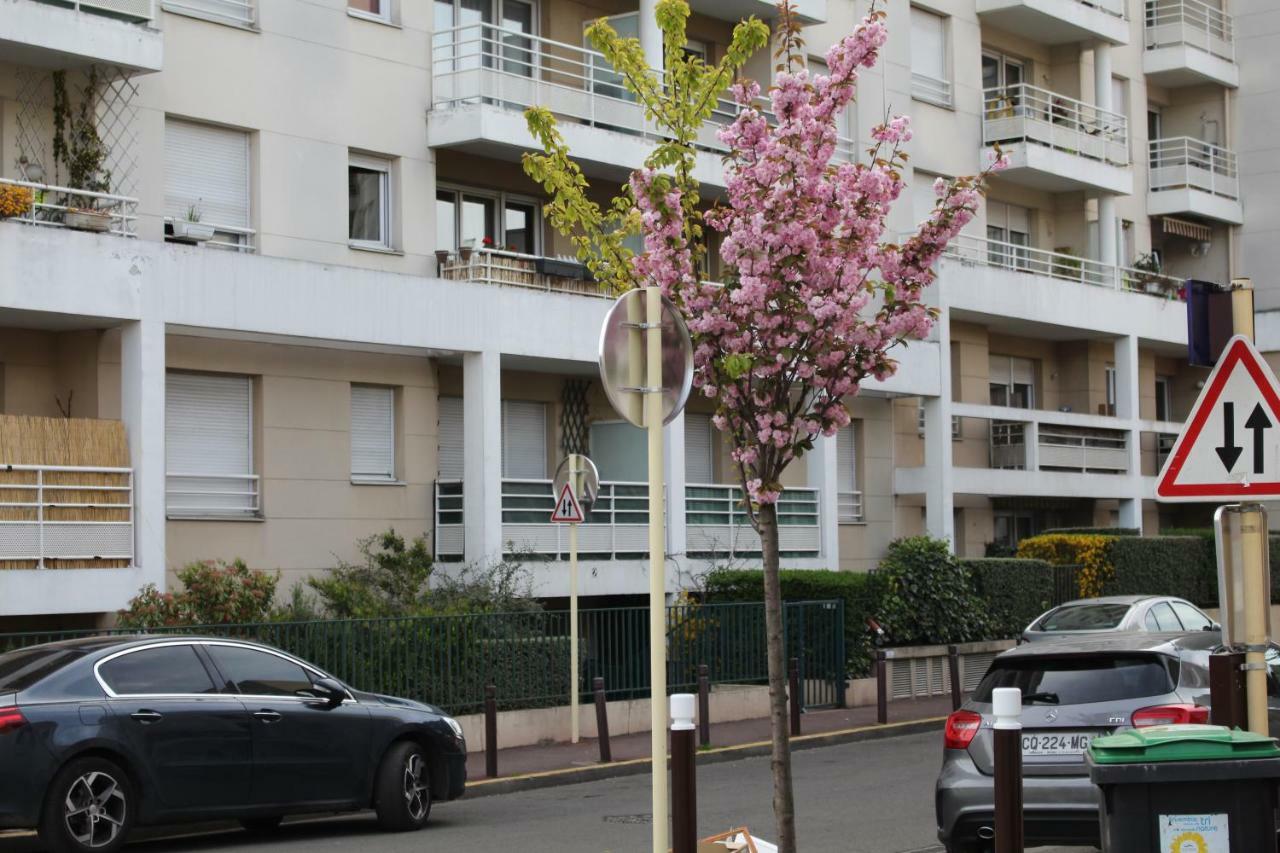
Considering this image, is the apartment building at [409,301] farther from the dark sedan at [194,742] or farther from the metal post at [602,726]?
the dark sedan at [194,742]

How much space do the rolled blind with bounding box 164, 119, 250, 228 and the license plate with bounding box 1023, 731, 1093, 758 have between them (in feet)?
46.9

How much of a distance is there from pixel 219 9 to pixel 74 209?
3848 mm

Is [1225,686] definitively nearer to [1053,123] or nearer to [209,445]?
[209,445]

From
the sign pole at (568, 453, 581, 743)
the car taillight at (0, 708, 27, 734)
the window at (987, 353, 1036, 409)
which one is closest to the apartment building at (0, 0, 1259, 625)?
the window at (987, 353, 1036, 409)

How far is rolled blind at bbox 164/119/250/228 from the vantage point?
71.4 feet

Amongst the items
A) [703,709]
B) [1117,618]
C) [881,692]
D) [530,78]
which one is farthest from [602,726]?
[530,78]

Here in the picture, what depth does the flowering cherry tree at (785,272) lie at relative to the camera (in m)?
10.5

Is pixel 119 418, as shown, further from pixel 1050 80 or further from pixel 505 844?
pixel 1050 80

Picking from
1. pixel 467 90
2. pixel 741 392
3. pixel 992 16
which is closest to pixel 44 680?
pixel 741 392

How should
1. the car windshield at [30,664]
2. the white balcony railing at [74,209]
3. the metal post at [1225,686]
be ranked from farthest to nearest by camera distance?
the white balcony railing at [74,209], the car windshield at [30,664], the metal post at [1225,686]

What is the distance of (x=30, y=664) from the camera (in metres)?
12.7

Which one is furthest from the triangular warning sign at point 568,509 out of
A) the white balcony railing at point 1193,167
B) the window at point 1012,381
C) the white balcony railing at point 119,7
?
the white balcony railing at point 1193,167

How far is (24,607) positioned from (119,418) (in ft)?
9.43

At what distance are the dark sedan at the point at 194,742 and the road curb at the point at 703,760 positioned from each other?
2744 millimetres
